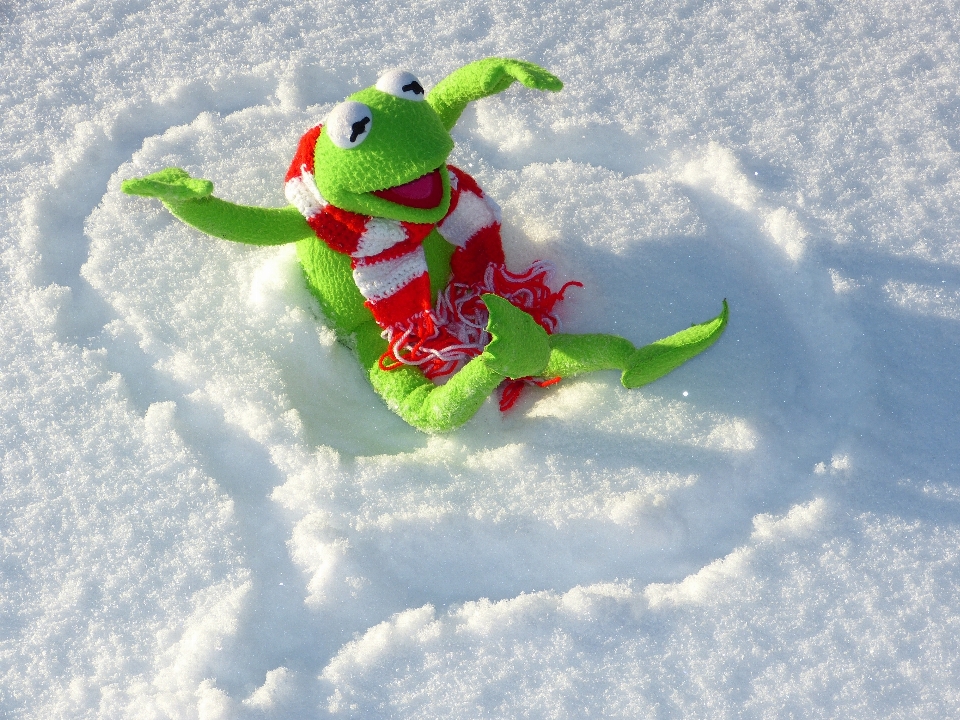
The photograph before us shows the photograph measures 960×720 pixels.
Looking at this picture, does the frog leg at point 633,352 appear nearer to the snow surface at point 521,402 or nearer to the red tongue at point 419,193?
the snow surface at point 521,402

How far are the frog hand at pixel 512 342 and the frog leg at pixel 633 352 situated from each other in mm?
115

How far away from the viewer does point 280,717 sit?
1146mm

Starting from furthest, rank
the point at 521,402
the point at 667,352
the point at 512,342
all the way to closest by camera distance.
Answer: the point at 521,402, the point at 667,352, the point at 512,342

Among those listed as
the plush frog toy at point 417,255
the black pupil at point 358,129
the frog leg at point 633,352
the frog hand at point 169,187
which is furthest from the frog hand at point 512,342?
the frog hand at point 169,187

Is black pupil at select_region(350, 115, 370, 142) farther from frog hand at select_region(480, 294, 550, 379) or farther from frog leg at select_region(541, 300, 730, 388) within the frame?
frog leg at select_region(541, 300, 730, 388)

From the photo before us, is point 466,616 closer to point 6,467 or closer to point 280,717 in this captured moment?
point 280,717

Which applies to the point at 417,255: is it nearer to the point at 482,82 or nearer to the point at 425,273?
the point at 425,273

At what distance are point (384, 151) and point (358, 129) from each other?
4 centimetres

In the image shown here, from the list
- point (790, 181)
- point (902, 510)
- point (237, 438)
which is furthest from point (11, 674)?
point (790, 181)

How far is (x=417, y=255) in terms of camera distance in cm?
131

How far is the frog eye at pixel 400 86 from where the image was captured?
1.20 metres

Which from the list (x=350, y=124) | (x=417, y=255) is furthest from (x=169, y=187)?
(x=417, y=255)

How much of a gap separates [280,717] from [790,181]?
1.04 metres

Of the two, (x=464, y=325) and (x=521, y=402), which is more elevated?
(x=464, y=325)
